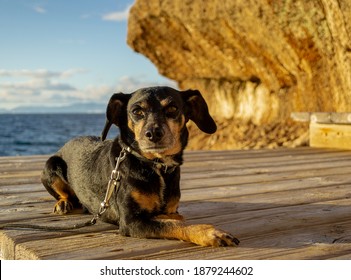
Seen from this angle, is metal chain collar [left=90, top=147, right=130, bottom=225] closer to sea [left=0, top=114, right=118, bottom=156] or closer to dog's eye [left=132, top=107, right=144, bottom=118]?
dog's eye [left=132, top=107, right=144, bottom=118]

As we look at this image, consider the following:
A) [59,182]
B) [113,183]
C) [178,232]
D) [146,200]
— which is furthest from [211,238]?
[59,182]

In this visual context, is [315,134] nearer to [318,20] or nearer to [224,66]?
[318,20]

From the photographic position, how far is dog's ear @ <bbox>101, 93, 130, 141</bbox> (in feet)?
10.5

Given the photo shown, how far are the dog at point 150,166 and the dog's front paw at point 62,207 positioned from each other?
0.86 ft

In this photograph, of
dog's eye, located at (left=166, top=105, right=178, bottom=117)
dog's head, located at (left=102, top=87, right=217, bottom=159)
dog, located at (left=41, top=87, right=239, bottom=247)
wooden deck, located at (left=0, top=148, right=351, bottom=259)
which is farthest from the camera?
dog's eye, located at (left=166, top=105, right=178, bottom=117)

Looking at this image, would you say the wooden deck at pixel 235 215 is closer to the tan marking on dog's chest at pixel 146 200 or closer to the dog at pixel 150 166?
the dog at pixel 150 166

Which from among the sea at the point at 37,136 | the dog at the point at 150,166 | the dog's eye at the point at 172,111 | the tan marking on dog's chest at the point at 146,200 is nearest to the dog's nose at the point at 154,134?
the dog at the point at 150,166

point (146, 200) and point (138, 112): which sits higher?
point (138, 112)

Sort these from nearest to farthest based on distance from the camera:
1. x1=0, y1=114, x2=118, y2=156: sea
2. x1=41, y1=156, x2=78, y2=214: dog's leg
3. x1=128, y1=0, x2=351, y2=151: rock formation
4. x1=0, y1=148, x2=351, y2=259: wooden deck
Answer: x1=0, y1=148, x2=351, y2=259: wooden deck → x1=41, y1=156, x2=78, y2=214: dog's leg → x1=128, y1=0, x2=351, y2=151: rock formation → x1=0, y1=114, x2=118, y2=156: sea

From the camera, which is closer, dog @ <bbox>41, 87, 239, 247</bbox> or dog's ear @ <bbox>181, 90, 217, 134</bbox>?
dog @ <bbox>41, 87, 239, 247</bbox>

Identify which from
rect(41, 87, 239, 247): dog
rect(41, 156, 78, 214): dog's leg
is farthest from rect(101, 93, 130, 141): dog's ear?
rect(41, 156, 78, 214): dog's leg

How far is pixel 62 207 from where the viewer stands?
3.68 m

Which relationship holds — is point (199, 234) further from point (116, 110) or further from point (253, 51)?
point (253, 51)

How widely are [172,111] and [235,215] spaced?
0.89m
